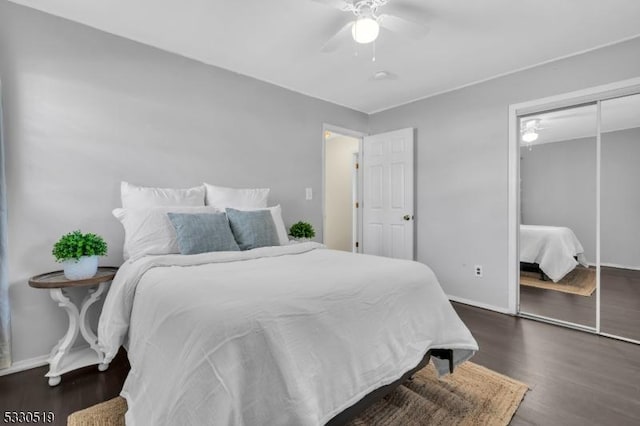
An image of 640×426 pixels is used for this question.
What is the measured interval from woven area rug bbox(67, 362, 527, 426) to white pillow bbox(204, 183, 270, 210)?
59.8 inches

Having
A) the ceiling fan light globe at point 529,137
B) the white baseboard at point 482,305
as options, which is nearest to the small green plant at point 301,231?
the white baseboard at point 482,305

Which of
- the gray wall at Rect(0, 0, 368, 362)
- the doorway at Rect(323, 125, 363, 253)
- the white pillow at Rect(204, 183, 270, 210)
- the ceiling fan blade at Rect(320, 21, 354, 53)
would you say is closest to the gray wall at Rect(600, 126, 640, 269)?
the ceiling fan blade at Rect(320, 21, 354, 53)

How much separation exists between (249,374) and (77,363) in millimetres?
1908

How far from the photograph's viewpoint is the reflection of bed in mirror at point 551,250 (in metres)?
2.99

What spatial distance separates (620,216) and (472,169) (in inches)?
52.5

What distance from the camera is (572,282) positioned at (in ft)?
10.1

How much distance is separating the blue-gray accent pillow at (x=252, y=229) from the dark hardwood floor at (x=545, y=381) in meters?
1.21

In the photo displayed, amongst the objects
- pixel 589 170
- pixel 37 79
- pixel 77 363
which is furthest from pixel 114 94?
pixel 589 170

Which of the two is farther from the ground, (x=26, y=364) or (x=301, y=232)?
(x=301, y=232)

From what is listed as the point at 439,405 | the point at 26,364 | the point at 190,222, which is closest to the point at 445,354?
the point at 439,405

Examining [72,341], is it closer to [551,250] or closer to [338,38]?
[338,38]

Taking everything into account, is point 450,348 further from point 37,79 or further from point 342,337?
point 37,79

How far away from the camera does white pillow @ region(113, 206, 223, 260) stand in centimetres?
212

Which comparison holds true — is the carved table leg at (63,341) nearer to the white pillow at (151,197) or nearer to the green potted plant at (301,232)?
the white pillow at (151,197)
